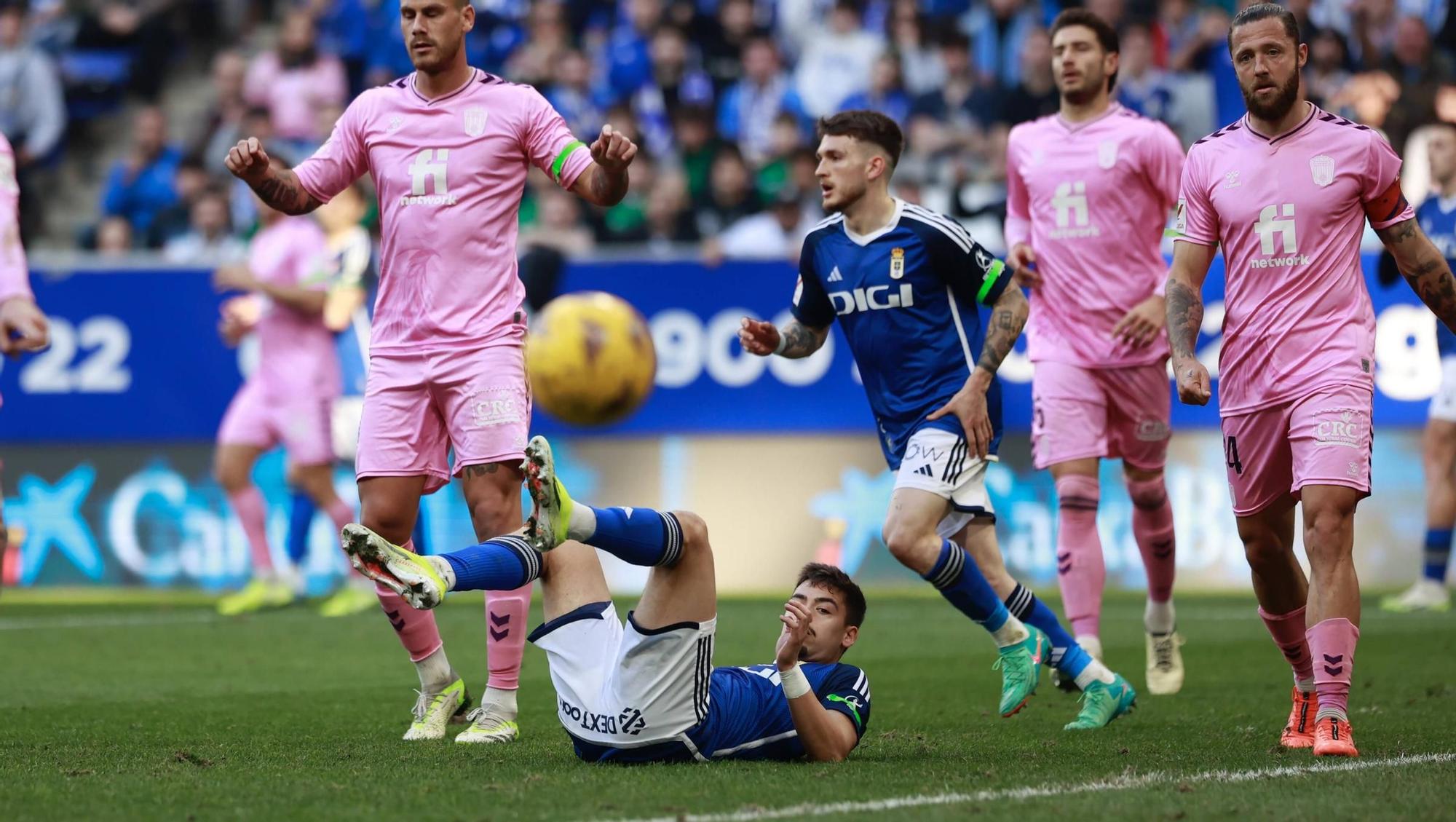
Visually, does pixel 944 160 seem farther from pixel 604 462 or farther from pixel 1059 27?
pixel 1059 27

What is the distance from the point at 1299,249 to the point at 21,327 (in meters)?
4.32

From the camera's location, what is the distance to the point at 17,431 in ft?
46.1

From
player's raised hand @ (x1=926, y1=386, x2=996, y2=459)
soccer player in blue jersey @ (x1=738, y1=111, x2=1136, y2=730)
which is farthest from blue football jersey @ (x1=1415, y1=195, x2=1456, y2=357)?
player's raised hand @ (x1=926, y1=386, x2=996, y2=459)

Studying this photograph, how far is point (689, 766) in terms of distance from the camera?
5852 millimetres

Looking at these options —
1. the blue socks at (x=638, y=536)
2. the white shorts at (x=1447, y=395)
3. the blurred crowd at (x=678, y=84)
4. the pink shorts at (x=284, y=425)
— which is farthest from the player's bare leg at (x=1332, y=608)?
the blurred crowd at (x=678, y=84)

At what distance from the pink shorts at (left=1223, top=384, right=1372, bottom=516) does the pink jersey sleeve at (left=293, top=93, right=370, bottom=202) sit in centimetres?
336

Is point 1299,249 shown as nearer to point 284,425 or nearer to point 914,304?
point 914,304

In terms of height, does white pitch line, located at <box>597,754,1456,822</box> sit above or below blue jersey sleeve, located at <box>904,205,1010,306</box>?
below

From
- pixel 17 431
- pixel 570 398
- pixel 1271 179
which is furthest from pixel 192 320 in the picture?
pixel 1271 179

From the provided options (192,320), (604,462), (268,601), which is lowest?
(268,601)

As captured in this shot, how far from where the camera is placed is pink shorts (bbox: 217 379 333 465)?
12.5 meters

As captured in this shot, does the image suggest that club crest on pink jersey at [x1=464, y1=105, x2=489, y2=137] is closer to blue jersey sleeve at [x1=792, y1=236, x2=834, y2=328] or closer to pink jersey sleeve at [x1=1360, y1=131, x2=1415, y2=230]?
blue jersey sleeve at [x1=792, y1=236, x2=834, y2=328]

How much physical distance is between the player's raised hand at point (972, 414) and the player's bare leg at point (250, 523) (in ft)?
22.6

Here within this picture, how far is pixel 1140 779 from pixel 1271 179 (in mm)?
2126
